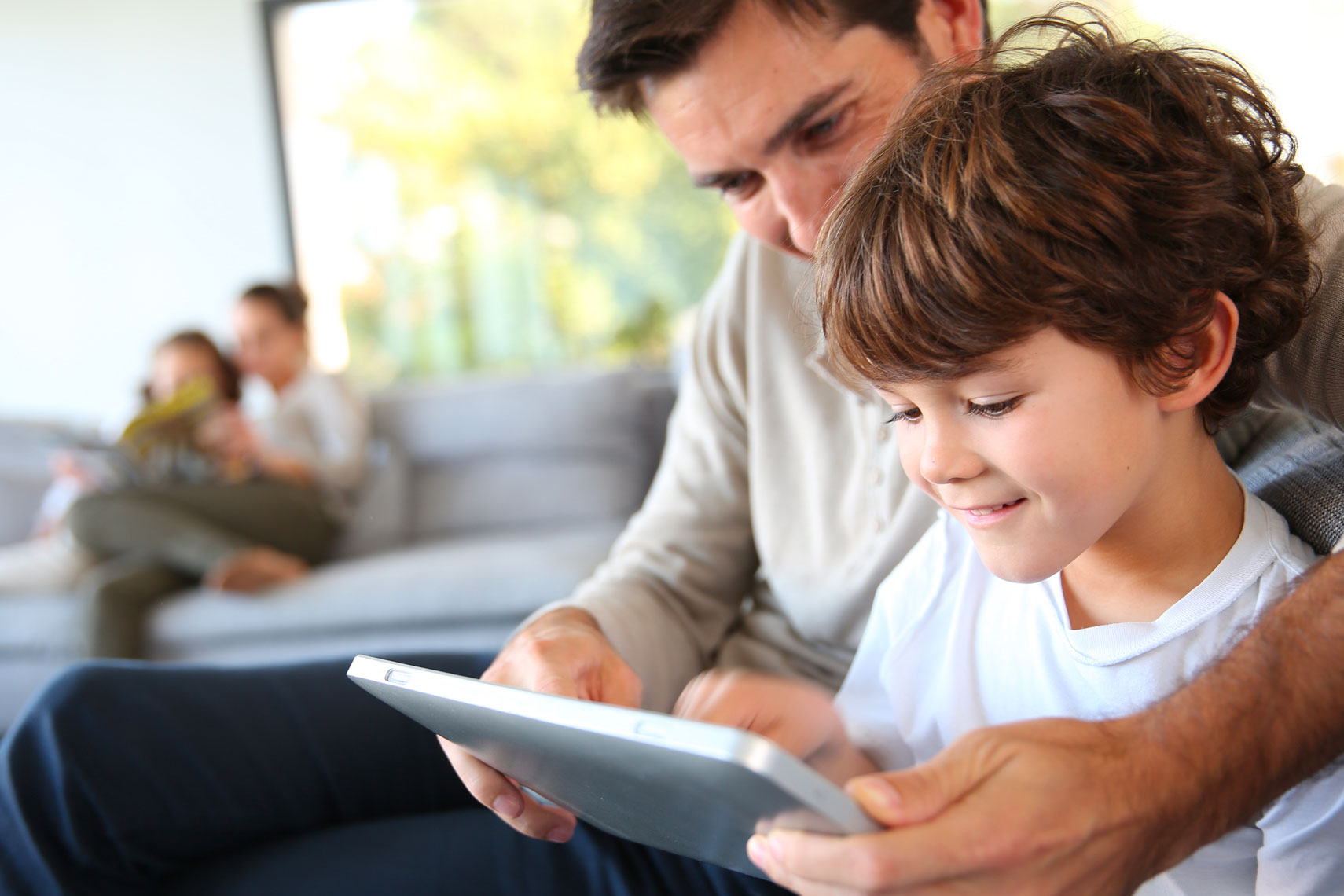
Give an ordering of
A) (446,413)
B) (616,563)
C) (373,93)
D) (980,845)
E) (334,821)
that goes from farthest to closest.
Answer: (373,93)
(446,413)
(616,563)
(334,821)
(980,845)

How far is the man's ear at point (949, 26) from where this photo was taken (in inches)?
36.4

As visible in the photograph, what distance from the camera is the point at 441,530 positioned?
282 cm

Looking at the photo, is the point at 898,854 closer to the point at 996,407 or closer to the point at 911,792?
the point at 911,792

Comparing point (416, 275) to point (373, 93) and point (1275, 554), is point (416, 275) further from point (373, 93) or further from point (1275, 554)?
point (1275, 554)

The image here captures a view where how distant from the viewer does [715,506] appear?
1.16 meters

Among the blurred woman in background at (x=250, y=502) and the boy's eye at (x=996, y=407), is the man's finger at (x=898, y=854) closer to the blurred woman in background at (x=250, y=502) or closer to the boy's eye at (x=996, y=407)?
the boy's eye at (x=996, y=407)

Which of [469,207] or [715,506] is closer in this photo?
[715,506]

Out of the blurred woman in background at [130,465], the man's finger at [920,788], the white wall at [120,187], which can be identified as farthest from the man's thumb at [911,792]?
the white wall at [120,187]

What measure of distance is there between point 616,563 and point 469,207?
3.44m

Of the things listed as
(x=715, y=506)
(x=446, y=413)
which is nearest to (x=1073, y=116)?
(x=715, y=506)

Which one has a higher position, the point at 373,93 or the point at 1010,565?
the point at 373,93

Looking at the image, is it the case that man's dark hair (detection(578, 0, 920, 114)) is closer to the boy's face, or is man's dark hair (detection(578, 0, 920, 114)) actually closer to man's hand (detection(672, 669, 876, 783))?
the boy's face

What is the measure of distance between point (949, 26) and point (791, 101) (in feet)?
0.70

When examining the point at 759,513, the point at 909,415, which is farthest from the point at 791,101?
the point at 759,513
